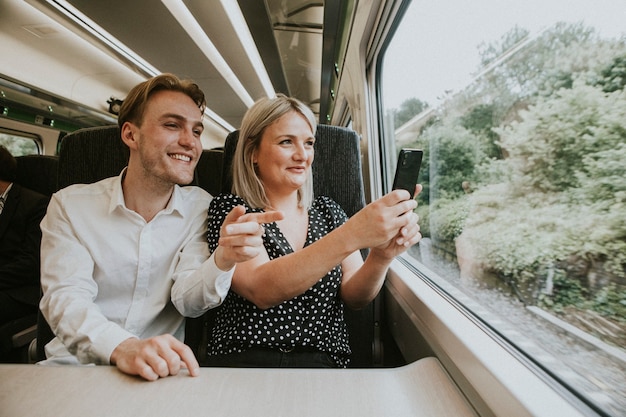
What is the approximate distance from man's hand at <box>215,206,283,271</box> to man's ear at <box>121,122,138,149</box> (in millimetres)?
728

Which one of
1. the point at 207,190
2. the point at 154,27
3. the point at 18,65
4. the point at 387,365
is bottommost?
the point at 387,365

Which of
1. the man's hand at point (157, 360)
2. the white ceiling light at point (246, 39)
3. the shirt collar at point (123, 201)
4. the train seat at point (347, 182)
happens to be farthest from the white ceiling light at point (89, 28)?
the man's hand at point (157, 360)

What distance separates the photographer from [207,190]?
1691 millimetres

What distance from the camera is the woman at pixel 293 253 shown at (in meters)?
1.03

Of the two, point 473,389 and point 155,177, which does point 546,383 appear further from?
point 155,177

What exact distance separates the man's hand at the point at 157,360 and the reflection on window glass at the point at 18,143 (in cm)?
503

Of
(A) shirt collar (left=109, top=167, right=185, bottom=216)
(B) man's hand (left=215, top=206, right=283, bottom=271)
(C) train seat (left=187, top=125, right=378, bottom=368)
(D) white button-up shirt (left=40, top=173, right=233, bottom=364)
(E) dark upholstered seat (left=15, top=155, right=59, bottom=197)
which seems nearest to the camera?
(B) man's hand (left=215, top=206, right=283, bottom=271)

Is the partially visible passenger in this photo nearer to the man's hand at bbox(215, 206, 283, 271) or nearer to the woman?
the woman

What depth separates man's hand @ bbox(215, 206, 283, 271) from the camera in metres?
0.87

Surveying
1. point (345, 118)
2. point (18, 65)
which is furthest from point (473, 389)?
point (18, 65)

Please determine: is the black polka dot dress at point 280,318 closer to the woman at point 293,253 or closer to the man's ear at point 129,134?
the woman at point 293,253

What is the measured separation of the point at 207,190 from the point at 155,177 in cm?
34

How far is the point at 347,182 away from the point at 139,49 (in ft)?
12.9

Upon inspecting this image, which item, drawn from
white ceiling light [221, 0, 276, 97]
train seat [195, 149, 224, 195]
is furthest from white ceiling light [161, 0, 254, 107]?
train seat [195, 149, 224, 195]
